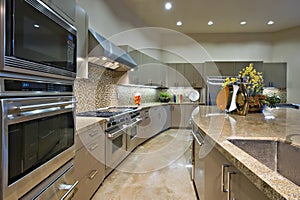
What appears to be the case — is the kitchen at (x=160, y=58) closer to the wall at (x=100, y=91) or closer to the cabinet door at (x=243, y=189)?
the wall at (x=100, y=91)

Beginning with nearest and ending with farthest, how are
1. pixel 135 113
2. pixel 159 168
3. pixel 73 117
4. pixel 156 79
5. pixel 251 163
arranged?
pixel 251 163
pixel 73 117
pixel 159 168
pixel 135 113
pixel 156 79

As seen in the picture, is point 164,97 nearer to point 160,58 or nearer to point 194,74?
point 194,74

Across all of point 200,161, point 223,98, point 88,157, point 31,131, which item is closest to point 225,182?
point 200,161

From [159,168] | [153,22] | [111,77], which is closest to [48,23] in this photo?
[159,168]

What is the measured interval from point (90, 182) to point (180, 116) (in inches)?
201

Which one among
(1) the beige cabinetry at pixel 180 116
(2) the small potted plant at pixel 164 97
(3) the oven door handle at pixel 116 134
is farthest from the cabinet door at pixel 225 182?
(2) the small potted plant at pixel 164 97

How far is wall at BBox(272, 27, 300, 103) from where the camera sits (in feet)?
21.5

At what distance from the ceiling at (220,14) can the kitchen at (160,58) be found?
4.0 inches

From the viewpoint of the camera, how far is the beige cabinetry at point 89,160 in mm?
1995

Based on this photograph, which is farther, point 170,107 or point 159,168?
point 170,107

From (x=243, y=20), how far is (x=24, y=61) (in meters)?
6.28

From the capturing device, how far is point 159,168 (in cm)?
347

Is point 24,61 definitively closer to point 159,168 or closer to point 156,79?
point 159,168

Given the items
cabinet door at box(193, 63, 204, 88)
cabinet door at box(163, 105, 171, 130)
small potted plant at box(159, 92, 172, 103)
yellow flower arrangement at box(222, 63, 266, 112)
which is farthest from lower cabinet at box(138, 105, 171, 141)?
yellow flower arrangement at box(222, 63, 266, 112)
